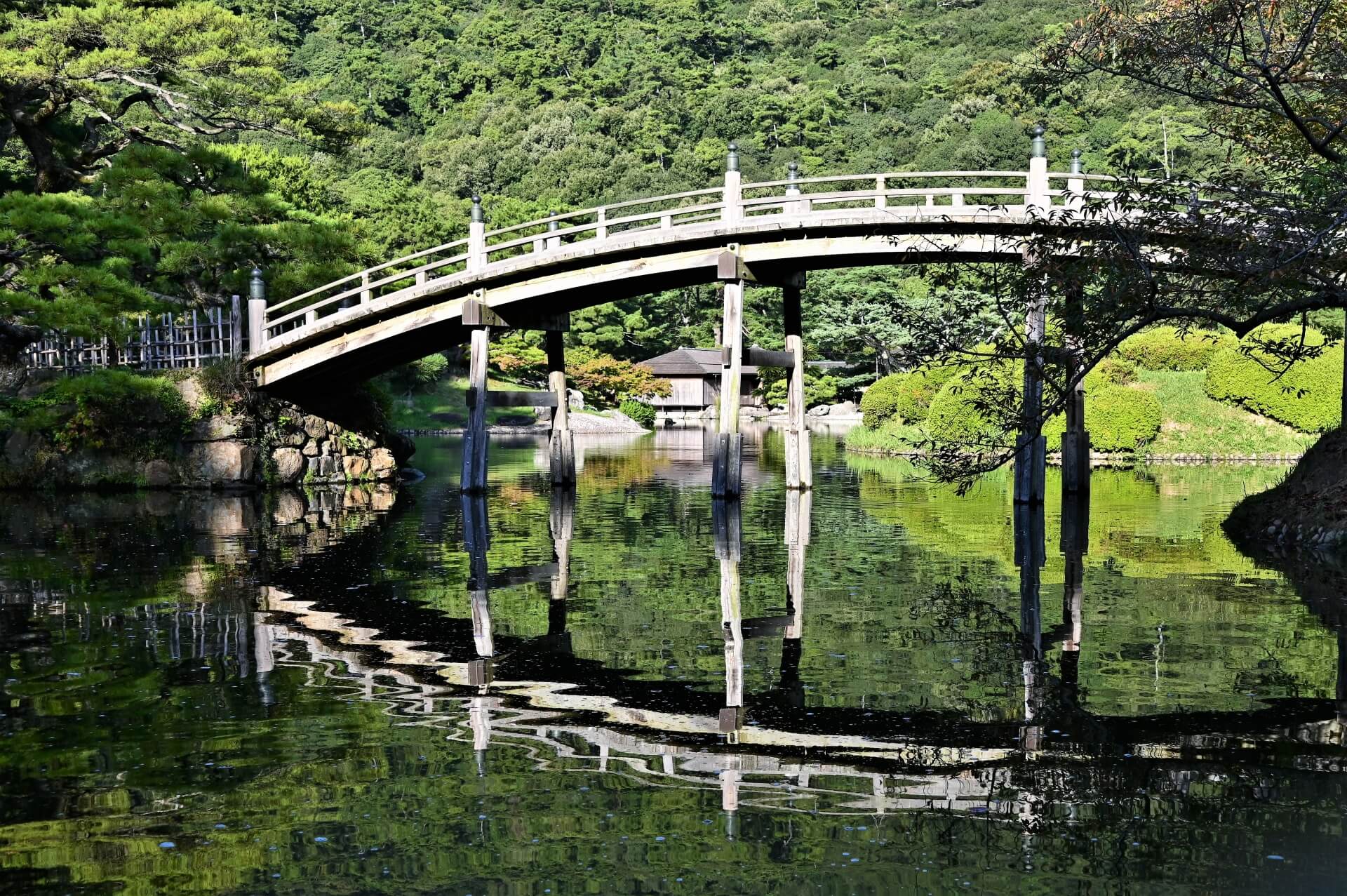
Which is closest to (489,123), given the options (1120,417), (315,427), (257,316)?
(1120,417)

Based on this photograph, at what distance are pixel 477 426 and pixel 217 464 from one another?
19.1 ft

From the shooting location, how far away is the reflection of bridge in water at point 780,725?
7016 mm

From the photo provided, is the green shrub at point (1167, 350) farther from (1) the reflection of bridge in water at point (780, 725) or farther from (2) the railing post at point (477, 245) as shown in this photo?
(1) the reflection of bridge in water at point (780, 725)

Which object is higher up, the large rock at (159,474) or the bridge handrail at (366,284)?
the bridge handrail at (366,284)

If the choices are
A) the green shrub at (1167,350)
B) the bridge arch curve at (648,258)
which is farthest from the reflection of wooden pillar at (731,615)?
the green shrub at (1167,350)

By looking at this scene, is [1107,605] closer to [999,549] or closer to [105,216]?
[999,549]

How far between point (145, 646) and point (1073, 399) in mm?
15387

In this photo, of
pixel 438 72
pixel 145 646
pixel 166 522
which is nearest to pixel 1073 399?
pixel 166 522

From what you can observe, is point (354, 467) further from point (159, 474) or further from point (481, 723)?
point (481, 723)

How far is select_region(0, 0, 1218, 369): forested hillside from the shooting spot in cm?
2733

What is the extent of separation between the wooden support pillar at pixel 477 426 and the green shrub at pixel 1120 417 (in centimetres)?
1705

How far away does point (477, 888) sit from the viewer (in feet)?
18.7

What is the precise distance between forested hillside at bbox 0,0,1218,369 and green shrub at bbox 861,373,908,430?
2.12 meters

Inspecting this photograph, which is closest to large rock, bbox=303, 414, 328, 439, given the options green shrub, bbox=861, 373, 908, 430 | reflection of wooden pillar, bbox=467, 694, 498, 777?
green shrub, bbox=861, 373, 908, 430
